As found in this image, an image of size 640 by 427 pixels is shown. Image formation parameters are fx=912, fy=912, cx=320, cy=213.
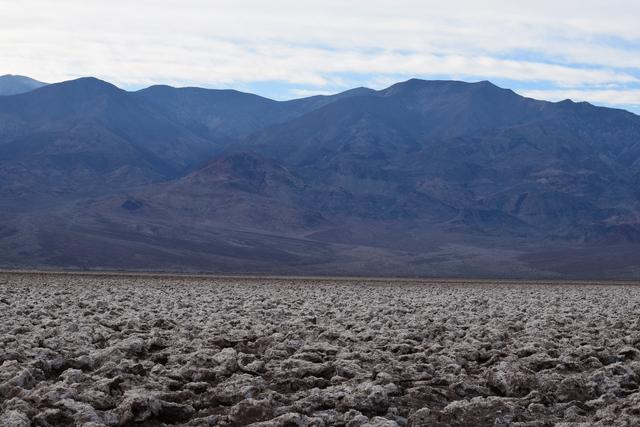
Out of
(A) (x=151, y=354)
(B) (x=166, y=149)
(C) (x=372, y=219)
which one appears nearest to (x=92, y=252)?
(C) (x=372, y=219)

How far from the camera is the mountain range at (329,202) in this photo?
314 feet

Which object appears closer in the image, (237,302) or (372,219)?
(237,302)

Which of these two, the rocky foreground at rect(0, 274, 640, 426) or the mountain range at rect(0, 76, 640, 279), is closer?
the rocky foreground at rect(0, 274, 640, 426)

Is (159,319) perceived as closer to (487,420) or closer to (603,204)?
(487,420)

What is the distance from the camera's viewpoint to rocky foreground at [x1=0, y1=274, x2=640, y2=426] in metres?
7.02

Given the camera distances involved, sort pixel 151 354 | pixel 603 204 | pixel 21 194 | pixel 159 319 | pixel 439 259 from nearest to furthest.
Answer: pixel 151 354, pixel 159 319, pixel 439 259, pixel 21 194, pixel 603 204

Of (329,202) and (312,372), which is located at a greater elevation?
(329,202)

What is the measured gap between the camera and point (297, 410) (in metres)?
7.20

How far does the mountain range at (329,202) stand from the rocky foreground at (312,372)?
7034 centimetres

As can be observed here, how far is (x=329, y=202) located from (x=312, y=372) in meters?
137

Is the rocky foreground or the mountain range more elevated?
the mountain range

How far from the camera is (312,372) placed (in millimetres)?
8703

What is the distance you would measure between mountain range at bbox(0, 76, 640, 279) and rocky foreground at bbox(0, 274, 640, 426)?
70344 mm

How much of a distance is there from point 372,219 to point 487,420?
13215cm
